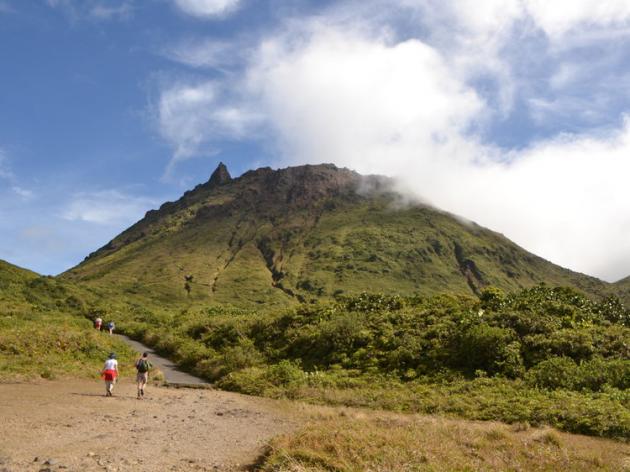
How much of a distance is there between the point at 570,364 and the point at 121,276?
590ft

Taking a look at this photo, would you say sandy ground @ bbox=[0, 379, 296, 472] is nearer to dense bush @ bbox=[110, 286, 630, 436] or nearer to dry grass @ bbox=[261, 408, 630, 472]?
dry grass @ bbox=[261, 408, 630, 472]

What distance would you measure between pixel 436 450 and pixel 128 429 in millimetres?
10960

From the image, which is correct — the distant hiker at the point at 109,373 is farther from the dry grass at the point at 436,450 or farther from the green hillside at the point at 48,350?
the dry grass at the point at 436,450

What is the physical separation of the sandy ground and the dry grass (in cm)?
201

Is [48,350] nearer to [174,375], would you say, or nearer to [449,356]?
[174,375]

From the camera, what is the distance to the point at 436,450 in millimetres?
14445

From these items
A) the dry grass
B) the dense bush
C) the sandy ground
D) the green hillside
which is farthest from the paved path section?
the dry grass

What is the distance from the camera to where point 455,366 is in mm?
30062

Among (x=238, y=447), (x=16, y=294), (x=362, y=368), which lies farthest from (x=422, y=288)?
(x=238, y=447)

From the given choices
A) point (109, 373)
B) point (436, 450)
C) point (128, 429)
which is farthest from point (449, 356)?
point (128, 429)

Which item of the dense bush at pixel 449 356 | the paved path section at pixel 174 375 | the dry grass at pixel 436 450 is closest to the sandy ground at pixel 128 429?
the dry grass at pixel 436 450

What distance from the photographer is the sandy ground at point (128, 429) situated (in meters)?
14.1

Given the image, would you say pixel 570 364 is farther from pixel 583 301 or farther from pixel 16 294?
pixel 16 294

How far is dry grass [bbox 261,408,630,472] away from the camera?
1344 centimetres
